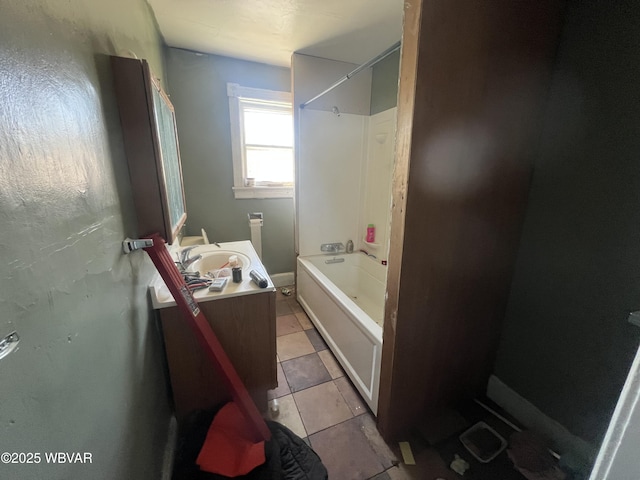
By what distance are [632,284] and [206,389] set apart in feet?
6.36

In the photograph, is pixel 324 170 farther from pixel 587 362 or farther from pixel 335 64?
pixel 587 362

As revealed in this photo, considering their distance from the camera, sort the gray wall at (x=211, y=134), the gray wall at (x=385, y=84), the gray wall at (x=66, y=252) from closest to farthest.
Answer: the gray wall at (x=66, y=252) < the gray wall at (x=385, y=84) < the gray wall at (x=211, y=134)

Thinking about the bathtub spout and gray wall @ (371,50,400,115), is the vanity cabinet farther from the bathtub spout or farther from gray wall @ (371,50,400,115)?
gray wall @ (371,50,400,115)

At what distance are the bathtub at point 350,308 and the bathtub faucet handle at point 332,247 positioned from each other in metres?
0.07

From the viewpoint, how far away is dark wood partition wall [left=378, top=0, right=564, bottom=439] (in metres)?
0.91

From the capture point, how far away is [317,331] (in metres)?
2.18

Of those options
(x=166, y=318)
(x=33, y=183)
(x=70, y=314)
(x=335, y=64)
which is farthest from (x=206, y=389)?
(x=335, y=64)

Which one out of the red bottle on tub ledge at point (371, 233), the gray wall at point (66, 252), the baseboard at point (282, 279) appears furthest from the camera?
the baseboard at point (282, 279)

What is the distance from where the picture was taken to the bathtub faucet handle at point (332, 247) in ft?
8.47

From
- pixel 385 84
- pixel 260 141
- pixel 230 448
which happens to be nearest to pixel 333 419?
pixel 230 448

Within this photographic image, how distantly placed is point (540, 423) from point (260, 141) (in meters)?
2.92

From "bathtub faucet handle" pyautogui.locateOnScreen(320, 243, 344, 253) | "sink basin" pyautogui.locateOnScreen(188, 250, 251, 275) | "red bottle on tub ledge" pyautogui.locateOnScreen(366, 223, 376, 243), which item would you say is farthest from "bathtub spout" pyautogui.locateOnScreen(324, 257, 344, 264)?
"sink basin" pyautogui.locateOnScreen(188, 250, 251, 275)

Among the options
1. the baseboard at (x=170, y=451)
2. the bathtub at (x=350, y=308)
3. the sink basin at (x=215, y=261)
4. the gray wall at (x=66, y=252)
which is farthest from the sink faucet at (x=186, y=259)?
the bathtub at (x=350, y=308)

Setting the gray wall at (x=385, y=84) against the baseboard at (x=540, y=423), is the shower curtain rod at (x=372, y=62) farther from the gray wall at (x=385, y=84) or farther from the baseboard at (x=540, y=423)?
the baseboard at (x=540, y=423)
